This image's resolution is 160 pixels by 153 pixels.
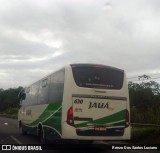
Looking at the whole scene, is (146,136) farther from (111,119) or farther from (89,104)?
(89,104)

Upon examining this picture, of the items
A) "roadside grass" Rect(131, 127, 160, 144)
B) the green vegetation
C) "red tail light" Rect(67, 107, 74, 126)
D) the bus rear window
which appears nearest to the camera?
A: "red tail light" Rect(67, 107, 74, 126)

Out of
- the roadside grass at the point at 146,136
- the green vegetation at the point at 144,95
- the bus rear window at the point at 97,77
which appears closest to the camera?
the bus rear window at the point at 97,77

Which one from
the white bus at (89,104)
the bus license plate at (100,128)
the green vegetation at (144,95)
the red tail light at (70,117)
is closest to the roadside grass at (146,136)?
the white bus at (89,104)

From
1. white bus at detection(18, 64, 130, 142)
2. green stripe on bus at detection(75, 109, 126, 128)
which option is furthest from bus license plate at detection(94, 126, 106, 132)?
green stripe on bus at detection(75, 109, 126, 128)

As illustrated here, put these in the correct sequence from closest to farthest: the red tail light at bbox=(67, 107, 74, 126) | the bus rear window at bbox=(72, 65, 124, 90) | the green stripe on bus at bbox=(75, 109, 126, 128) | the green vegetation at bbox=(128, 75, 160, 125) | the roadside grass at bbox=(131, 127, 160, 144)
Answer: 1. the red tail light at bbox=(67, 107, 74, 126)
2. the green stripe on bus at bbox=(75, 109, 126, 128)
3. the bus rear window at bbox=(72, 65, 124, 90)
4. the roadside grass at bbox=(131, 127, 160, 144)
5. the green vegetation at bbox=(128, 75, 160, 125)

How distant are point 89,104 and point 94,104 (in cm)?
20

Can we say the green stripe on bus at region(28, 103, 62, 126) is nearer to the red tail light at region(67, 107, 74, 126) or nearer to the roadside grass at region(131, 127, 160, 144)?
the red tail light at region(67, 107, 74, 126)

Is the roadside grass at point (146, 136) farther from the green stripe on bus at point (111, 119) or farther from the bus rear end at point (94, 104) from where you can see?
the bus rear end at point (94, 104)

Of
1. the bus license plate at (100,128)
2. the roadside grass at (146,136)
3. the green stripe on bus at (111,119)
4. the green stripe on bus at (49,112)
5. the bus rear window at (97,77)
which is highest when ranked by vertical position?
the bus rear window at (97,77)

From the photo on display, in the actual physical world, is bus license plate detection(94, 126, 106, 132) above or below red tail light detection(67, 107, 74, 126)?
below

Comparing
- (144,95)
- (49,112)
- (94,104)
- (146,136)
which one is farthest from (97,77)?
(144,95)

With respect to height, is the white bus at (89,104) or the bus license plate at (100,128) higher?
the white bus at (89,104)

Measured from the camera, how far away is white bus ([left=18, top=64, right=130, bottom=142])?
1225cm

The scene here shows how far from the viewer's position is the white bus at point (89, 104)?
40.2 feet
